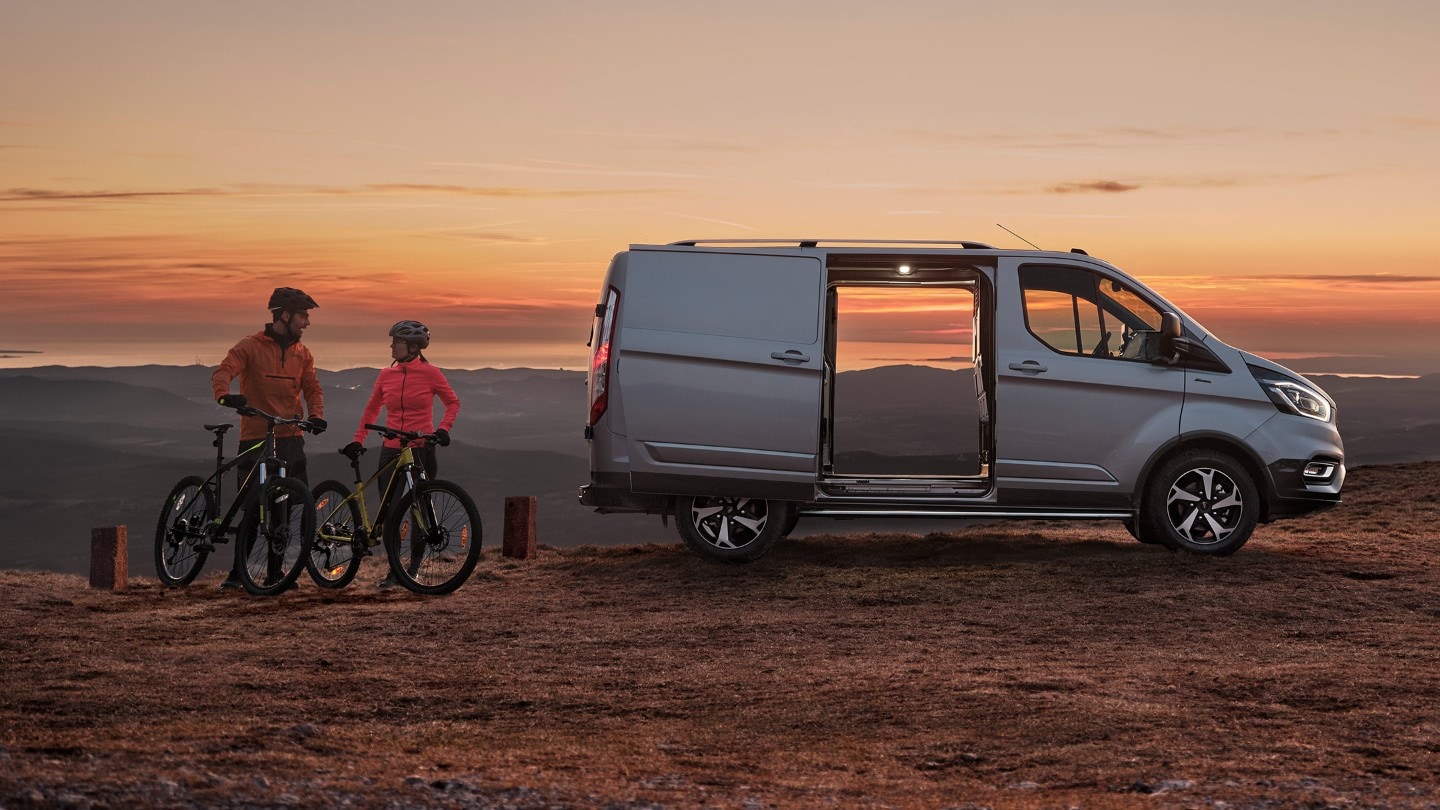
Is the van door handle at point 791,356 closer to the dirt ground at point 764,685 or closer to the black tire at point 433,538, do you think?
the dirt ground at point 764,685

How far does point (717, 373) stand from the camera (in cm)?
1009

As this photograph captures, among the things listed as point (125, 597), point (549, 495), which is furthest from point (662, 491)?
point (549, 495)

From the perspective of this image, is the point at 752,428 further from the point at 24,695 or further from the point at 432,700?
the point at 24,695

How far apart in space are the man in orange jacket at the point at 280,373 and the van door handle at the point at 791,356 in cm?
339

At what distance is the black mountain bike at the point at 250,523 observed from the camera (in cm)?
973

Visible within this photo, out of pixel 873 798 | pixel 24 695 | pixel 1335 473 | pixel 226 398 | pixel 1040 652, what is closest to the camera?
pixel 873 798

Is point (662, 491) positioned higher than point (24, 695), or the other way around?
point (662, 491)

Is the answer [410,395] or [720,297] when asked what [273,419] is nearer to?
[410,395]

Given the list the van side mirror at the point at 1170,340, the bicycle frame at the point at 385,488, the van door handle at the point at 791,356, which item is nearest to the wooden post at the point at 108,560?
the bicycle frame at the point at 385,488

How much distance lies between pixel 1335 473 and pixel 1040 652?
4387 mm

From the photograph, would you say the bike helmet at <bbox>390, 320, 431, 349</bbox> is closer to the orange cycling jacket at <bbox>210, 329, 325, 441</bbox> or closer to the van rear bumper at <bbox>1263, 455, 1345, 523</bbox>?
the orange cycling jacket at <bbox>210, 329, 325, 441</bbox>

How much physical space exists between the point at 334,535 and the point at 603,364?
229 cm

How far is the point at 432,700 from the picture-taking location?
636 centimetres

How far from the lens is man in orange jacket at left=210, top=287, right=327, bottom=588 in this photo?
10.5 metres
